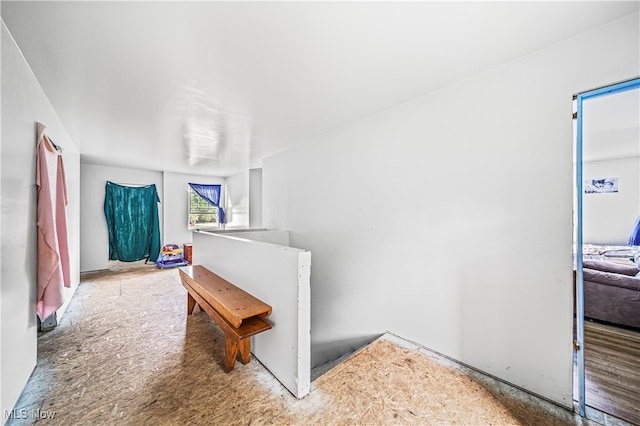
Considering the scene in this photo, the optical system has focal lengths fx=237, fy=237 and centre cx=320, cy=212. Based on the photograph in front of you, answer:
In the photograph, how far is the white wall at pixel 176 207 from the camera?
6.10 m

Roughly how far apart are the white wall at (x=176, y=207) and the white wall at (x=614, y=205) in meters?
8.82

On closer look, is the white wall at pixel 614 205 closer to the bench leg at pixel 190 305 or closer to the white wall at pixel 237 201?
the bench leg at pixel 190 305

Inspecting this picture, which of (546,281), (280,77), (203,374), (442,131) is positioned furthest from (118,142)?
(546,281)

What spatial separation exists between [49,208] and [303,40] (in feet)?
7.43

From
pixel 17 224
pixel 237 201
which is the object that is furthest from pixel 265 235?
pixel 237 201

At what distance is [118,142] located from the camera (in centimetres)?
357

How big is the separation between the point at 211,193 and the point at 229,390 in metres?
6.02

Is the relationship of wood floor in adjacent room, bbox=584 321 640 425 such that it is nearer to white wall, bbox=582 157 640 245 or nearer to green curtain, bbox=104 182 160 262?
white wall, bbox=582 157 640 245

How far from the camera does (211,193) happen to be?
6832mm

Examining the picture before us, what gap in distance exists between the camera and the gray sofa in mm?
2443

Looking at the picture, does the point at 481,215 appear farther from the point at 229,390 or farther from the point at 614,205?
the point at 614,205

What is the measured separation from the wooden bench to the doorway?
205cm

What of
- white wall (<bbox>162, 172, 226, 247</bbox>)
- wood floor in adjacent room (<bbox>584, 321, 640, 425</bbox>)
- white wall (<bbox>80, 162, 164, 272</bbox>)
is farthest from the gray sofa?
white wall (<bbox>80, 162, 164, 272</bbox>)

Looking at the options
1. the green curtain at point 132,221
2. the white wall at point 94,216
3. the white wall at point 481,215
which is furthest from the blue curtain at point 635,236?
the white wall at point 94,216
